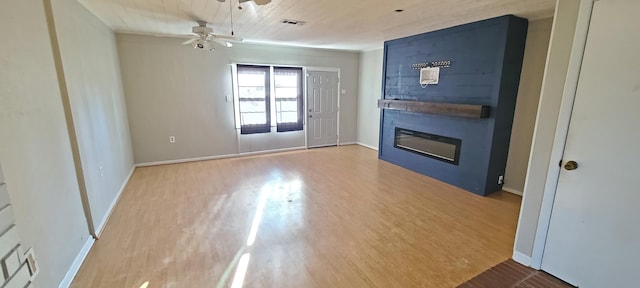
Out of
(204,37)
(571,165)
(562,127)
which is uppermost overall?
(204,37)

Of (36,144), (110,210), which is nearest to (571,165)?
(36,144)

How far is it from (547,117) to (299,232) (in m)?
2.44

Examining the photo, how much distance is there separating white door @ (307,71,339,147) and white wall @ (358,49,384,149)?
0.70 meters

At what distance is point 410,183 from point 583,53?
2696 millimetres

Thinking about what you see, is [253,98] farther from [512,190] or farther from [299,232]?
[512,190]

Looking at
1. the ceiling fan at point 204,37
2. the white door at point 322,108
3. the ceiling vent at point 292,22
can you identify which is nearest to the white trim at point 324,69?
the white door at point 322,108

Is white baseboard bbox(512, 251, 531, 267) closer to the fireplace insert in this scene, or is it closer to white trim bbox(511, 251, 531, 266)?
white trim bbox(511, 251, 531, 266)

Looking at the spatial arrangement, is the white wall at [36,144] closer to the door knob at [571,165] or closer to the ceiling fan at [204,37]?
the ceiling fan at [204,37]

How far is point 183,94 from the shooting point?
5113 mm

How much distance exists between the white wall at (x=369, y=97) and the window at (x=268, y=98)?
1658 mm

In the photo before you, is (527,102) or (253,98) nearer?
(527,102)

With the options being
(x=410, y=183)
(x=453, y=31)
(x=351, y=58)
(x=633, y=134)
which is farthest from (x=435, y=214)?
(x=351, y=58)

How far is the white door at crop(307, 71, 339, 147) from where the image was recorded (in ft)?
20.8

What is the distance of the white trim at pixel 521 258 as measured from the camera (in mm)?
2295
